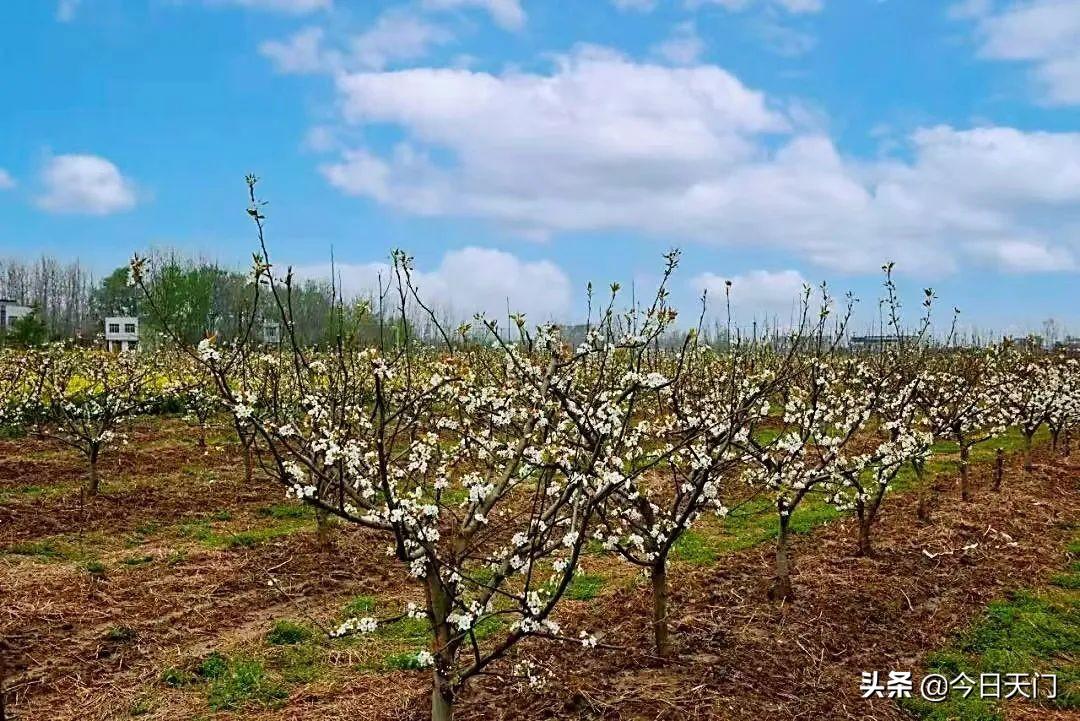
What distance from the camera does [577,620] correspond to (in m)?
7.93

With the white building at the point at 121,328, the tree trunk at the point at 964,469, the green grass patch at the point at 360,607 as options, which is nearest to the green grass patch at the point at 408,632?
the green grass patch at the point at 360,607

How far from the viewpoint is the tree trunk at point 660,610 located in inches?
259

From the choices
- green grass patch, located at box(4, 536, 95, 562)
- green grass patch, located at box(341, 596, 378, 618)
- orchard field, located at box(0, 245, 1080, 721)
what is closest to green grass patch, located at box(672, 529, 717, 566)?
orchard field, located at box(0, 245, 1080, 721)

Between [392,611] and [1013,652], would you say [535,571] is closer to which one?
[392,611]

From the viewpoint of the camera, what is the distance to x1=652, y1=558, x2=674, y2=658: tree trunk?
6582mm

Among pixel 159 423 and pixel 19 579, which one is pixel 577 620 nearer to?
pixel 19 579

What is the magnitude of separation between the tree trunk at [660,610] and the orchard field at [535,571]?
Answer: 26mm

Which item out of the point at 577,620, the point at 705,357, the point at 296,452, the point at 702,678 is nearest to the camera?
the point at 296,452

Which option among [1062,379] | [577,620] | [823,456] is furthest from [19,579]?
[1062,379]

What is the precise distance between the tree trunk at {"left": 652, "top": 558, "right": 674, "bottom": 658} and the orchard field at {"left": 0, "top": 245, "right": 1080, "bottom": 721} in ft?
0.09

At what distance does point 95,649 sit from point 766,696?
238 inches

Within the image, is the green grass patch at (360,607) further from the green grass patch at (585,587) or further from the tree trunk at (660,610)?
the tree trunk at (660,610)

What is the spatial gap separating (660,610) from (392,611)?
318 cm

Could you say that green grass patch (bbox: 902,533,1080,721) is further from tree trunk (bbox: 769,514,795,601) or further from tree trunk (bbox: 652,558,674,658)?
tree trunk (bbox: 652,558,674,658)
